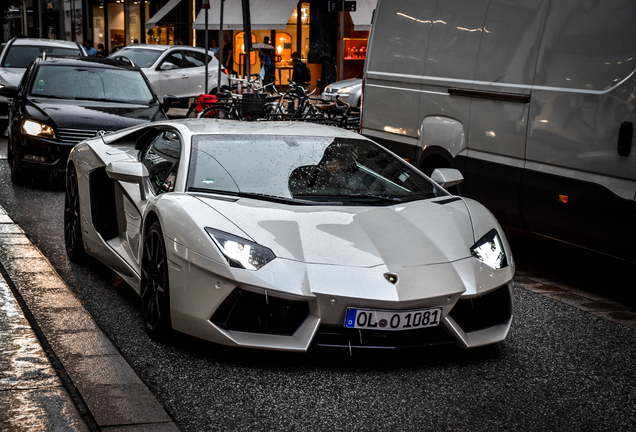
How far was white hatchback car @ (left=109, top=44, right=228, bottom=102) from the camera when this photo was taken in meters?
20.7

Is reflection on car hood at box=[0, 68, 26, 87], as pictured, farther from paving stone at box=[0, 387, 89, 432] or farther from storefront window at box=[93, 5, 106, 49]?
storefront window at box=[93, 5, 106, 49]

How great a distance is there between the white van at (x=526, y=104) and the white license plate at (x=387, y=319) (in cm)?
211

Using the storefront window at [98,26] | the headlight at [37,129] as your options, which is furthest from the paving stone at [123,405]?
the storefront window at [98,26]

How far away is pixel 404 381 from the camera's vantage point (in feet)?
13.0

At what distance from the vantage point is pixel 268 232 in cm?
413

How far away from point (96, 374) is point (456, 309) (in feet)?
5.76

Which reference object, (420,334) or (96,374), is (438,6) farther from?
(96,374)

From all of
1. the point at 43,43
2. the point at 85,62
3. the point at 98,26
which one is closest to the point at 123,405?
the point at 85,62

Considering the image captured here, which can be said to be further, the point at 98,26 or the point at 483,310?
the point at 98,26

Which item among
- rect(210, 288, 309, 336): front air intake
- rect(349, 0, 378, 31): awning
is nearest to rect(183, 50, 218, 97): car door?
rect(349, 0, 378, 31): awning

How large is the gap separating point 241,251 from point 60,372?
3.36 feet

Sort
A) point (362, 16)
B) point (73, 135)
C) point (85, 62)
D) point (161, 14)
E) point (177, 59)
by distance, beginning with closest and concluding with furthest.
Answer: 1. point (73, 135)
2. point (85, 62)
3. point (177, 59)
4. point (362, 16)
5. point (161, 14)

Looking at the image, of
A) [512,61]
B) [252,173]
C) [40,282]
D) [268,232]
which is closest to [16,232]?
[40,282]

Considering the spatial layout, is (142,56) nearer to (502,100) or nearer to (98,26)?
(502,100)
